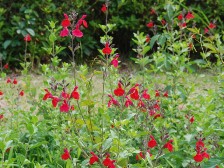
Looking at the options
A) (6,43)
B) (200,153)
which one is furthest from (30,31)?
(200,153)

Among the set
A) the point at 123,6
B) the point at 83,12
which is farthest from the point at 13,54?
the point at 123,6

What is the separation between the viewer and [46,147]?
3709 mm

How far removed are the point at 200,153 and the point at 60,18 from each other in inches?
201

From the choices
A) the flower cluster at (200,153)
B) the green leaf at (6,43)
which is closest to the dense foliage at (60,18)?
the green leaf at (6,43)

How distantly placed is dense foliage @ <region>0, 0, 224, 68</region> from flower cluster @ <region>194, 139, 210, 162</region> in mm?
4314

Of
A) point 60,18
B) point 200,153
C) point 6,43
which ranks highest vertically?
point 60,18

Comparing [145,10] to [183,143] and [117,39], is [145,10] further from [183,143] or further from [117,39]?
[183,143]

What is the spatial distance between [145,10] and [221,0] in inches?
39.3

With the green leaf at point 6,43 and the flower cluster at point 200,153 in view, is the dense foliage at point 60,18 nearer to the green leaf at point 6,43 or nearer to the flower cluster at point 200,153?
the green leaf at point 6,43

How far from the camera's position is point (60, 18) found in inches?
299

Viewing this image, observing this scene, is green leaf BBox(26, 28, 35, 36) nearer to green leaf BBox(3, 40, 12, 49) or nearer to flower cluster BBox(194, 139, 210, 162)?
green leaf BBox(3, 40, 12, 49)

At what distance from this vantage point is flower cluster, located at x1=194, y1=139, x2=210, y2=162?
8.84 ft

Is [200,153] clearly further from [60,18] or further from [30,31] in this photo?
[60,18]

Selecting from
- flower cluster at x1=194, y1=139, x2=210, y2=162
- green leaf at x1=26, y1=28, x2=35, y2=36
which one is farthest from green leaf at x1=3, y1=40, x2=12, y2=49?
flower cluster at x1=194, y1=139, x2=210, y2=162
